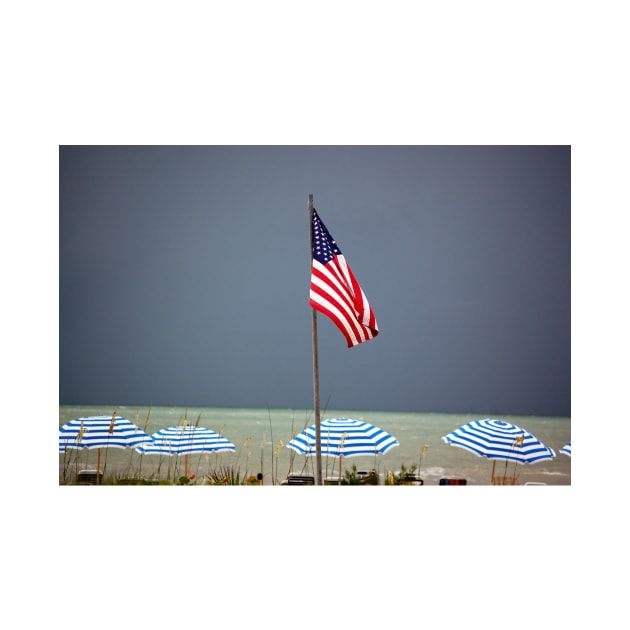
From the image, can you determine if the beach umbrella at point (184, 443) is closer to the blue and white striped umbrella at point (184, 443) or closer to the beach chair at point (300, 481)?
the blue and white striped umbrella at point (184, 443)

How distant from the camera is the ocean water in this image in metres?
10.9

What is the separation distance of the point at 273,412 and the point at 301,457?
112 ft

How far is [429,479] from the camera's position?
577 inches

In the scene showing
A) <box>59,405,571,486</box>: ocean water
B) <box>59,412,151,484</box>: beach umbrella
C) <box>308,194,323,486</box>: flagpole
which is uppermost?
<box>308,194,323,486</box>: flagpole

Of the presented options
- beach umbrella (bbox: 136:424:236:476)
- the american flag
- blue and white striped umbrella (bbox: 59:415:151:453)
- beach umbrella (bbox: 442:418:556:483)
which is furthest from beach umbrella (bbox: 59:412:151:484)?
beach umbrella (bbox: 442:418:556:483)

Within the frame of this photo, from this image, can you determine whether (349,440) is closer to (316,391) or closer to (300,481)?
(300,481)

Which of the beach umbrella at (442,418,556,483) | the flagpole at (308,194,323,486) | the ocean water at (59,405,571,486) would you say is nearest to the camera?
the flagpole at (308,194,323,486)

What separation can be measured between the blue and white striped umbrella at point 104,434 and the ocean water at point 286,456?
0.77 feet

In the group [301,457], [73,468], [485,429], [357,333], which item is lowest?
[301,457]

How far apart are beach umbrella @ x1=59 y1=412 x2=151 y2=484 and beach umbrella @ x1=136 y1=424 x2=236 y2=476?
0.14 m

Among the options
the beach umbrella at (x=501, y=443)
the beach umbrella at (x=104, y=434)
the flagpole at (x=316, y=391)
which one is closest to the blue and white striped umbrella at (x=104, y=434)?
the beach umbrella at (x=104, y=434)

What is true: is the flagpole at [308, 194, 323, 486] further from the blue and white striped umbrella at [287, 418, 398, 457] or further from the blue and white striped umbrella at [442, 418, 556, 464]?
the blue and white striped umbrella at [442, 418, 556, 464]

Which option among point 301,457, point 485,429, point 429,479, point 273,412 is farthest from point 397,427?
point 485,429
